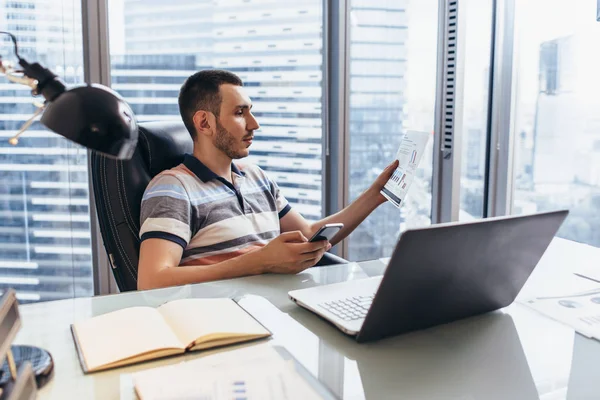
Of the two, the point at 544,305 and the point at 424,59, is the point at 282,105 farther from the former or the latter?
the point at 544,305

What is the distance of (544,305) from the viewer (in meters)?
1.11

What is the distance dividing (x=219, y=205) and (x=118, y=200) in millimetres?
307

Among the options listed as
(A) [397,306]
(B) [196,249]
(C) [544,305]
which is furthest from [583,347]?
(B) [196,249]

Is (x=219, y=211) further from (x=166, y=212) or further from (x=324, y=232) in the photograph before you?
(x=324, y=232)

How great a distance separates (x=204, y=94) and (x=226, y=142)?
195mm

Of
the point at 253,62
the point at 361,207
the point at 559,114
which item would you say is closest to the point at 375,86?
the point at 253,62

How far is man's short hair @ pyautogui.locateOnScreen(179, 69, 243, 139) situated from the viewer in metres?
1.89

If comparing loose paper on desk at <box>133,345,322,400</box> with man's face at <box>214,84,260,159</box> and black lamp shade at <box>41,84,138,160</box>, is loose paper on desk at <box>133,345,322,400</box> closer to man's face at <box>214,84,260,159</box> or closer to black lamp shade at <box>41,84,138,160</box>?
black lamp shade at <box>41,84,138,160</box>

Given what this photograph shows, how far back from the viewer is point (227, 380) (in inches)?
30.9

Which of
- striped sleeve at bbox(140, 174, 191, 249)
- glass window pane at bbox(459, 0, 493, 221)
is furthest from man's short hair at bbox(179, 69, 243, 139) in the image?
glass window pane at bbox(459, 0, 493, 221)

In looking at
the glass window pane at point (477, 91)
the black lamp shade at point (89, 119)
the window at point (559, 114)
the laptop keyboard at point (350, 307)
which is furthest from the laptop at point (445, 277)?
the glass window pane at point (477, 91)

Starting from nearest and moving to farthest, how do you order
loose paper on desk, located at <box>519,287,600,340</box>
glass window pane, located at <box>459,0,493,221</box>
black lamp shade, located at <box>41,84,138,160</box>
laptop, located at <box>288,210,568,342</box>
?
black lamp shade, located at <box>41,84,138,160</box>
laptop, located at <box>288,210,568,342</box>
loose paper on desk, located at <box>519,287,600,340</box>
glass window pane, located at <box>459,0,493,221</box>

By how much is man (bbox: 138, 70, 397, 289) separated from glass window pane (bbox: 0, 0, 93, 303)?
2.71 feet

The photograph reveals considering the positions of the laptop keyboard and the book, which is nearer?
the book
